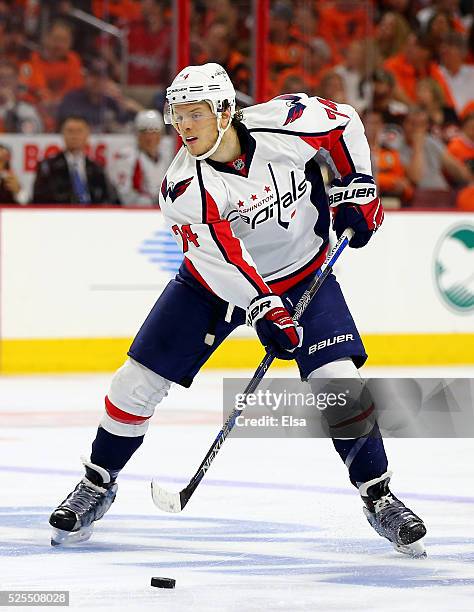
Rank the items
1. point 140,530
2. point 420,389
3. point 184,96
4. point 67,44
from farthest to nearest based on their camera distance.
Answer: point 67,44 < point 420,389 < point 140,530 < point 184,96

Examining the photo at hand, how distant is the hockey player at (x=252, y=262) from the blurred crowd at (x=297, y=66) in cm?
362

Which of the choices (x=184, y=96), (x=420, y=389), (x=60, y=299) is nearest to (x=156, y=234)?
(x=60, y=299)

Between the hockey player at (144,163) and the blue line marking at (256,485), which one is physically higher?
the hockey player at (144,163)

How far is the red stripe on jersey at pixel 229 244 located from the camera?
324cm

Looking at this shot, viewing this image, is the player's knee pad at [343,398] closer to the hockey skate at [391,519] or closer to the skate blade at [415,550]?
the hockey skate at [391,519]

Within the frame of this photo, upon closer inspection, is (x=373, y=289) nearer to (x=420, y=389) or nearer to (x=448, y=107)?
(x=448, y=107)

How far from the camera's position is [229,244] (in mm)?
3240

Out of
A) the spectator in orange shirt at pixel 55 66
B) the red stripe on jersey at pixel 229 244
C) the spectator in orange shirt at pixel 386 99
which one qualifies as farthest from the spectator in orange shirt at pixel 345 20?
the red stripe on jersey at pixel 229 244

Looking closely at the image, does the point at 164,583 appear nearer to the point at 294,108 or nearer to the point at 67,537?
the point at 67,537

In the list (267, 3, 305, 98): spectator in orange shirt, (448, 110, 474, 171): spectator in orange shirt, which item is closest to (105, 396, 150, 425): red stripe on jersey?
(267, 3, 305, 98): spectator in orange shirt

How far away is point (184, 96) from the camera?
10.8 feet

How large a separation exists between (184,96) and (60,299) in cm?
388

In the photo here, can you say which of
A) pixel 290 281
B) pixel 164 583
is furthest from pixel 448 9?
pixel 164 583

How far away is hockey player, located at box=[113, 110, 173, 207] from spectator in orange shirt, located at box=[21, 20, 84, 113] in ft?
1.24
